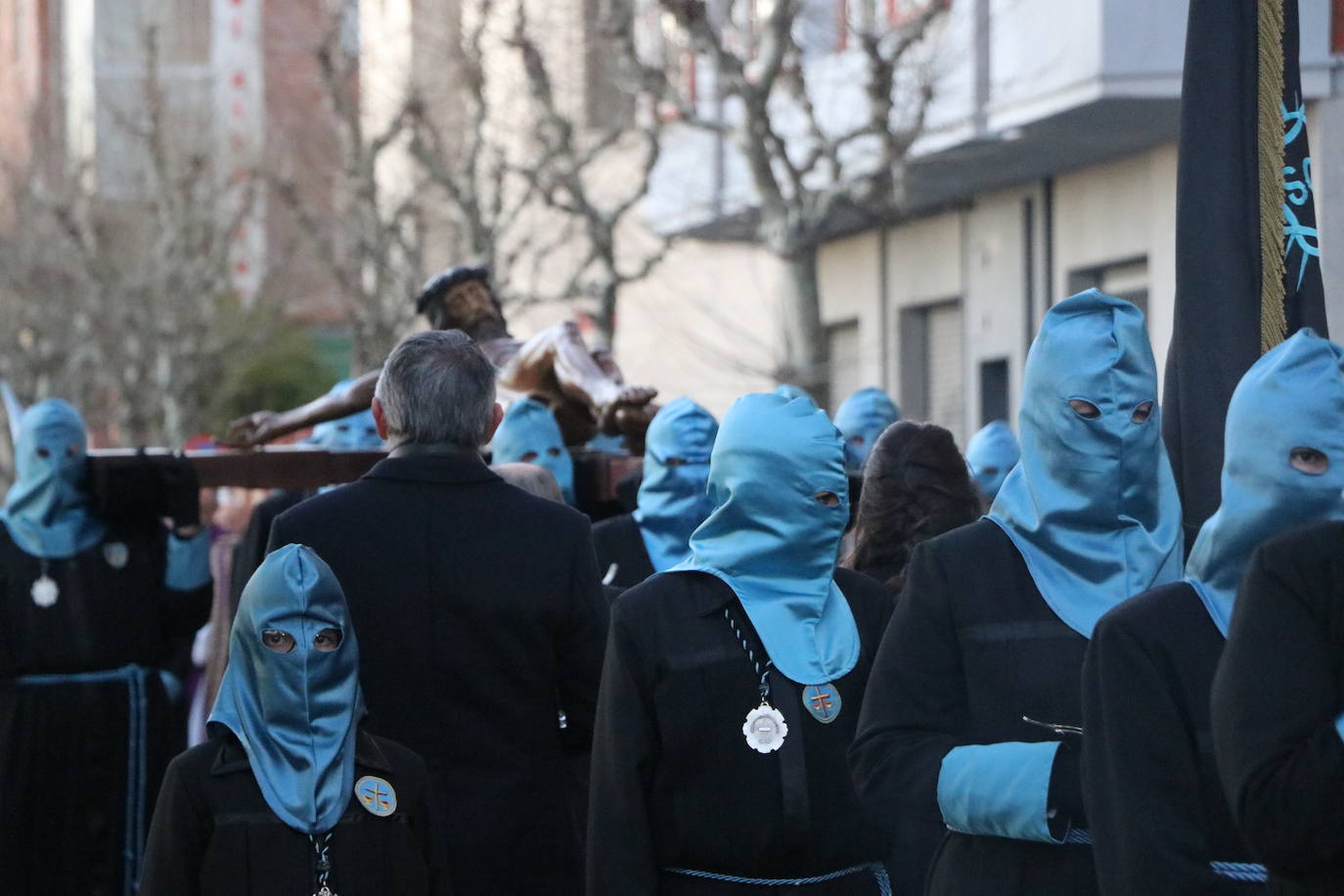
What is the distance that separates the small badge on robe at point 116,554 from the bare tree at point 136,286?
2177 centimetres

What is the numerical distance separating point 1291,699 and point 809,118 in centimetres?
1368

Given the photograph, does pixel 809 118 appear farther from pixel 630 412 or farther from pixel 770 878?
pixel 770 878

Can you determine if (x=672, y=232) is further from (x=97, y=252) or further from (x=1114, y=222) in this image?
(x=97, y=252)

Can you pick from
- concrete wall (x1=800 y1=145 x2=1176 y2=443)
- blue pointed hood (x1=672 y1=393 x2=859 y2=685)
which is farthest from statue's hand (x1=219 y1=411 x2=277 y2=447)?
concrete wall (x1=800 y1=145 x2=1176 y2=443)

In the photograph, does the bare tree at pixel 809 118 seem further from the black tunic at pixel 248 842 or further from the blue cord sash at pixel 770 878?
the blue cord sash at pixel 770 878

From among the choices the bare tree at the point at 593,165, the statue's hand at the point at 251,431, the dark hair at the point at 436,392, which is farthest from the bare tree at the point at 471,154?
the dark hair at the point at 436,392

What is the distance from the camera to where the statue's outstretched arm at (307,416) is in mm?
8742

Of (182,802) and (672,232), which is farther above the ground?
(672,232)

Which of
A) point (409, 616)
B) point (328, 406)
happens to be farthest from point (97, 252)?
point (409, 616)

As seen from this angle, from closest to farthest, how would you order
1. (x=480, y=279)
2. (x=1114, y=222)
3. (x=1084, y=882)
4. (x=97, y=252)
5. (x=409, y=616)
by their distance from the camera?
(x=1084, y=882) → (x=409, y=616) → (x=480, y=279) → (x=1114, y=222) → (x=97, y=252)

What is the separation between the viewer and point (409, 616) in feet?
16.3

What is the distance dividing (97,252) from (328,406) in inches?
994

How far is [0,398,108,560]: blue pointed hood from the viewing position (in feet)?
28.3

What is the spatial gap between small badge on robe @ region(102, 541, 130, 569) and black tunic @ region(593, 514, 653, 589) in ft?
7.29
